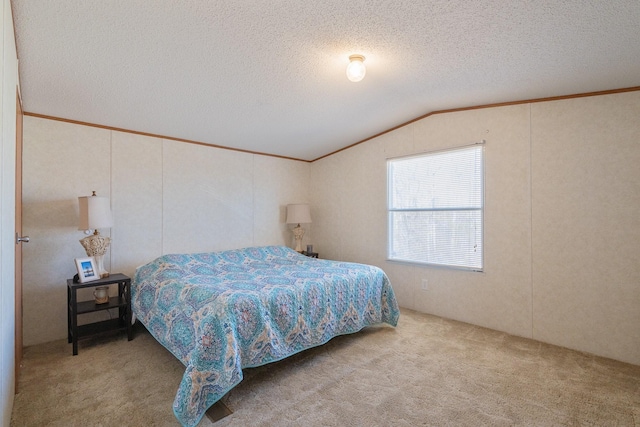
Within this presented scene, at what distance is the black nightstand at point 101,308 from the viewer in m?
2.59

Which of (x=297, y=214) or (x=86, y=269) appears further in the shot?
(x=297, y=214)

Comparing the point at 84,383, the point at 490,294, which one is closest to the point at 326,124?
the point at 490,294

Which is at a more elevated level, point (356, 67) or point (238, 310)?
point (356, 67)

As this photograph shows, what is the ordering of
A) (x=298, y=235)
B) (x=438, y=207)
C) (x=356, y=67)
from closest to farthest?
(x=356, y=67) → (x=438, y=207) → (x=298, y=235)

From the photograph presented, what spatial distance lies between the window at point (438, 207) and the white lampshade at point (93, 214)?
3.09 m

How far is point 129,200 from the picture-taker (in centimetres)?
328

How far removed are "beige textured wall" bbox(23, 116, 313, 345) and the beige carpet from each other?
0.68 metres

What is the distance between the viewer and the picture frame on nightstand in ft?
8.81

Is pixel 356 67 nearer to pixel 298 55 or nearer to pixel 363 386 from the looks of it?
pixel 298 55

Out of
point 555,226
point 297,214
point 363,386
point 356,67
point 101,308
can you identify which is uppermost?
point 356,67

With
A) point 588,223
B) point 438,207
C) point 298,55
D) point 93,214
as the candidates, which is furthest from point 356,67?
point 93,214

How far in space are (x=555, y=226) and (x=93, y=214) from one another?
13.6 ft

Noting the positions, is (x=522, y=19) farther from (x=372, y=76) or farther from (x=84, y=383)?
(x=84, y=383)

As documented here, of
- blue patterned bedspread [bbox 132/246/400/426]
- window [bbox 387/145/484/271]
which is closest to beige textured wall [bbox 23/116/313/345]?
blue patterned bedspread [bbox 132/246/400/426]
